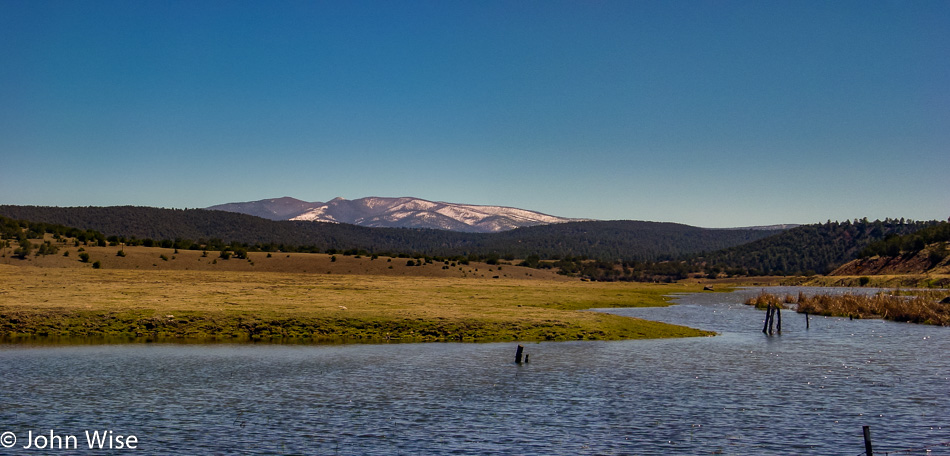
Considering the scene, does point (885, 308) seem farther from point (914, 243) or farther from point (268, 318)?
point (914, 243)

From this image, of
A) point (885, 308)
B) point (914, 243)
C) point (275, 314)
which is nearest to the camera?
point (275, 314)

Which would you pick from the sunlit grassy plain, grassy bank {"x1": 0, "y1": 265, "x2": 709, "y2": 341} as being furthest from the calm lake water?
the sunlit grassy plain

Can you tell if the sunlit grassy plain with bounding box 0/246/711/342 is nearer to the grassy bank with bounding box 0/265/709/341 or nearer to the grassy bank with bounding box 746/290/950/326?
the grassy bank with bounding box 0/265/709/341

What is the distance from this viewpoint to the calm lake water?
2009 cm

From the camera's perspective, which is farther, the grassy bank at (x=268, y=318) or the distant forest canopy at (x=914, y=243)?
the distant forest canopy at (x=914, y=243)

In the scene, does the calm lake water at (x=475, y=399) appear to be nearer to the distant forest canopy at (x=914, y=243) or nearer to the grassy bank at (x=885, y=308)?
the grassy bank at (x=885, y=308)

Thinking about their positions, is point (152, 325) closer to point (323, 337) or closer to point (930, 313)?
point (323, 337)

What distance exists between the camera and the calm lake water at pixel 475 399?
2009 centimetres

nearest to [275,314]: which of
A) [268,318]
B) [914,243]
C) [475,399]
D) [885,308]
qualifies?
[268,318]

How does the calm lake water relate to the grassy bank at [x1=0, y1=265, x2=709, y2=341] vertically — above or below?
below

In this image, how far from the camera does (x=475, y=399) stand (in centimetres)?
2622

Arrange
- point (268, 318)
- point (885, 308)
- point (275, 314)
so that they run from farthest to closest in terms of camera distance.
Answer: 1. point (885, 308)
2. point (275, 314)
3. point (268, 318)

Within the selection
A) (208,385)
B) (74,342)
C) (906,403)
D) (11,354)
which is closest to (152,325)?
(74,342)

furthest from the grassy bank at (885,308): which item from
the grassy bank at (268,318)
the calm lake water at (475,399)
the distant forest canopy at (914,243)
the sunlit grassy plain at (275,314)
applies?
the distant forest canopy at (914,243)
